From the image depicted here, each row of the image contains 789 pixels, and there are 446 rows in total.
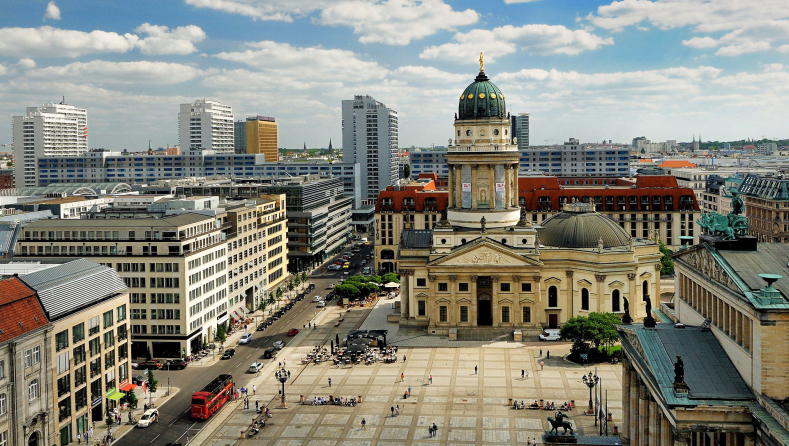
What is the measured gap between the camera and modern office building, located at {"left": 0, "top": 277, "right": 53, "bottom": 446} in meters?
74.0

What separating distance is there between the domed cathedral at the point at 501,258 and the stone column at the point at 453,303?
185mm

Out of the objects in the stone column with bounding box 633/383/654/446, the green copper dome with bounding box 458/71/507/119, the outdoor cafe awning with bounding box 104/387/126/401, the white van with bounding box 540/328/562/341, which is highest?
the green copper dome with bounding box 458/71/507/119

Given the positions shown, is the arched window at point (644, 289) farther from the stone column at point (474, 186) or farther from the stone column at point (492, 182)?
the stone column at point (474, 186)

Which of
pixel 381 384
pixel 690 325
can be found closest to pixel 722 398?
pixel 690 325

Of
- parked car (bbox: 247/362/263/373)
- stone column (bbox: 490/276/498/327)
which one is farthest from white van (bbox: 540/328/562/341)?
parked car (bbox: 247/362/263/373)

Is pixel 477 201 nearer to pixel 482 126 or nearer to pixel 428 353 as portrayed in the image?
pixel 482 126

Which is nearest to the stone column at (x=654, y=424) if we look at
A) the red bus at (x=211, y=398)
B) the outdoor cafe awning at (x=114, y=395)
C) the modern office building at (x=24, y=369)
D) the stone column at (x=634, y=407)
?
the stone column at (x=634, y=407)

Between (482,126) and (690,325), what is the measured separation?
3410 inches

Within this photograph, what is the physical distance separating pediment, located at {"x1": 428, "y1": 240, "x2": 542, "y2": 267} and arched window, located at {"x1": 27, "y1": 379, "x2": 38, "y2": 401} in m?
75.3

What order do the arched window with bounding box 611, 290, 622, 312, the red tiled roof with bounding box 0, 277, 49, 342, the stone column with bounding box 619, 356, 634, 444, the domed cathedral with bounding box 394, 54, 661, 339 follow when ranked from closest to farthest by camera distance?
the stone column with bounding box 619, 356, 634, 444 → the red tiled roof with bounding box 0, 277, 49, 342 → the arched window with bounding box 611, 290, 622, 312 → the domed cathedral with bounding box 394, 54, 661, 339

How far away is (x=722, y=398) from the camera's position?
50.8m

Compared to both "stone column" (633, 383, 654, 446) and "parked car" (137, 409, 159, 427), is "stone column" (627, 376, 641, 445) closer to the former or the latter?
"stone column" (633, 383, 654, 446)

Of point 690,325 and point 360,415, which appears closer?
point 690,325

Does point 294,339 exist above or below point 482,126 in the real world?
below
